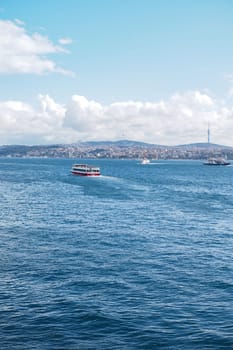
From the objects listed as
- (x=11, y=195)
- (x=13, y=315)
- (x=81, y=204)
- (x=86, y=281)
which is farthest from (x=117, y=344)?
(x=11, y=195)

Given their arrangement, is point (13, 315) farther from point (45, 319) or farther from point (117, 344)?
point (117, 344)

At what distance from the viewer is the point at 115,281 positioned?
4131cm

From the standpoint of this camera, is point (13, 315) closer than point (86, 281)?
Yes

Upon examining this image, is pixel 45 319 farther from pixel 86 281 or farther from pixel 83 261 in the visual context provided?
pixel 83 261

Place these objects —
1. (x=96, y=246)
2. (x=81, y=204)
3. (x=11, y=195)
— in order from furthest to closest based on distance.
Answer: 1. (x=11, y=195)
2. (x=81, y=204)
3. (x=96, y=246)

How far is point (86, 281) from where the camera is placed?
41281 millimetres

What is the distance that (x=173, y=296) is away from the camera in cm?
3769

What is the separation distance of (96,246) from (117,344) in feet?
84.1

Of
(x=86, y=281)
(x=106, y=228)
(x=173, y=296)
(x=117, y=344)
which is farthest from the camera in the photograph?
(x=106, y=228)

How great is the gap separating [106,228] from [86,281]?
26372 mm

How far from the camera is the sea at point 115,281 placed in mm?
30750

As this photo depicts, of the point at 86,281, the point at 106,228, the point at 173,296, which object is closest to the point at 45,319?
the point at 86,281

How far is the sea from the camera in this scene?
30.8 meters

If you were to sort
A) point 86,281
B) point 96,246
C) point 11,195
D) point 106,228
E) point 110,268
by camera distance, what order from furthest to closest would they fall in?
point 11,195 < point 106,228 < point 96,246 < point 110,268 < point 86,281
